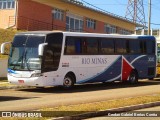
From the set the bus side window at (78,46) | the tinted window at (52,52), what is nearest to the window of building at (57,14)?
the bus side window at (78,46)

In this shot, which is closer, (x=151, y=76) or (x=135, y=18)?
(x=151, y=76)

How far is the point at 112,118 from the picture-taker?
13047 mm

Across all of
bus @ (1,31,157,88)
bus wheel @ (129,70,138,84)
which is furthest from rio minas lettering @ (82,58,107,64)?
bus wheel @ (129,70,138,84)

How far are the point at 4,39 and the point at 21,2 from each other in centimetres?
861

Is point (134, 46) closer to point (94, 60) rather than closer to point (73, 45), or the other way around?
point (94, 60)

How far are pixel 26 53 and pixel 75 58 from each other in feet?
9.85

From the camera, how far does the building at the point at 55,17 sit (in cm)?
4653

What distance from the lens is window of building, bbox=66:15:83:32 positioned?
56566mm

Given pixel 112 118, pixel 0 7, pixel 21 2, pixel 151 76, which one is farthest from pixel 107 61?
pixel 0 7

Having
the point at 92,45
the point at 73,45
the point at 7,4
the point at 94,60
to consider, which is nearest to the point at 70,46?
the point at 73,45

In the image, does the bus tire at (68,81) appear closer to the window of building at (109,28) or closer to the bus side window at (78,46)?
the bus side window at (78,46)

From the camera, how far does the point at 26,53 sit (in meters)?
22.5

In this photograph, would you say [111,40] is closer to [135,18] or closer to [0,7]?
[0,7]

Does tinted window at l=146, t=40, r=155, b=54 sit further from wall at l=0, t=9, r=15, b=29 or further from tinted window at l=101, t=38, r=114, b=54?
wall at l=0, t=9, r=15, b=29
